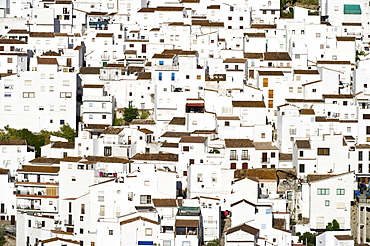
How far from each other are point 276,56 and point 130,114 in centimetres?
868

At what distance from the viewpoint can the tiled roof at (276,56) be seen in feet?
185

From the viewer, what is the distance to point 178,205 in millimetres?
43219

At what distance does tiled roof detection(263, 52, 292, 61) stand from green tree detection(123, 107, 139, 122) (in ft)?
25.3

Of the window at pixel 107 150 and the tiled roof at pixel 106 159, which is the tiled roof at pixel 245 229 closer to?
the tiled roof at pixel 106 159

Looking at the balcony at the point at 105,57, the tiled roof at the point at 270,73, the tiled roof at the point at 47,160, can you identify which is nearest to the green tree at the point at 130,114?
the tiled roof at the point at 47,160

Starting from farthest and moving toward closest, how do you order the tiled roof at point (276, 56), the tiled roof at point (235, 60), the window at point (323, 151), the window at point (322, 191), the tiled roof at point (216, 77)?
the tiled roof at point (276, 56) < the tiled roof at point (235, 60) < the tiled roof at point (216, 77) < the window at point (323, 151) < the window at point (322, 191)

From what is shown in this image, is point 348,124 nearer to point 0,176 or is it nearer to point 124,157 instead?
point 124,157

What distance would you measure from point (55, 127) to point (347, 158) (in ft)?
48.3

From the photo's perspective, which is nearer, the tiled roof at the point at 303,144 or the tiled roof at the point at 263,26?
the tiled roof at the point at 303,144

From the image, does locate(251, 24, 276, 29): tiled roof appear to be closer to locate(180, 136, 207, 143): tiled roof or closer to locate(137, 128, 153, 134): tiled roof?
locate(137, 128, 153, 134): tiled roof

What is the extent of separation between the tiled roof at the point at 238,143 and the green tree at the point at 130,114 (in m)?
6.71

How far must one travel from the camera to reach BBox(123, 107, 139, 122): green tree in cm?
5369

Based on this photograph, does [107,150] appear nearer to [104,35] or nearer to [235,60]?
[235,60]

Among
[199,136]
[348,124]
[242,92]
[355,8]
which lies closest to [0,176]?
[199,136]
